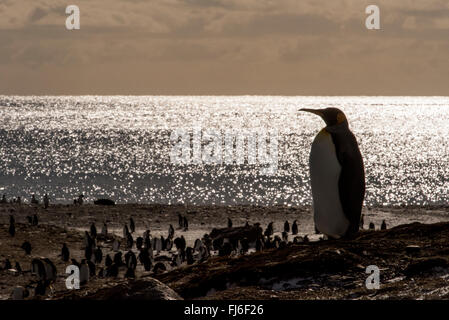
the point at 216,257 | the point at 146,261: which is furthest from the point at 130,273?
the point at 216,257

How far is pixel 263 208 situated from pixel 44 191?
38.4m

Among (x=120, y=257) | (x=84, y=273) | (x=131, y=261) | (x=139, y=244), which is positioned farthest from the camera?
(x=139, y=244)

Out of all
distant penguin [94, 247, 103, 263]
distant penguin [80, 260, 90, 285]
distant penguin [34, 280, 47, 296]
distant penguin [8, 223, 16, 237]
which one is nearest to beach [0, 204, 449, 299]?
distant penguin [8, 223, 16, 237]

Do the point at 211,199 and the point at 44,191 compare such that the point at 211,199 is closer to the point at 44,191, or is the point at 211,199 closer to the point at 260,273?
the point at 44,191

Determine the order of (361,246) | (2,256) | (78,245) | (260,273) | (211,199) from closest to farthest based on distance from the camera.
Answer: (260,273) < (361,246) < (2,256) < (78,245) < (211,199)

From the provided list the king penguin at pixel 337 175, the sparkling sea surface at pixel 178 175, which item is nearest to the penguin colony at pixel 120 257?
the king penguin at pixel 337 175

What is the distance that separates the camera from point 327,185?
1341cm

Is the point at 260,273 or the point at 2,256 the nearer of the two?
the point at 260,273

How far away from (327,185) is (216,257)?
260cm

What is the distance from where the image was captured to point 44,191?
7688cm

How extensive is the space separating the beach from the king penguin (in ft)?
1.41

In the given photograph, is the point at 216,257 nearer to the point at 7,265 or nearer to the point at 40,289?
the point at 40,289

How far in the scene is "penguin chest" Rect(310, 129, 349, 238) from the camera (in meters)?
13.1
